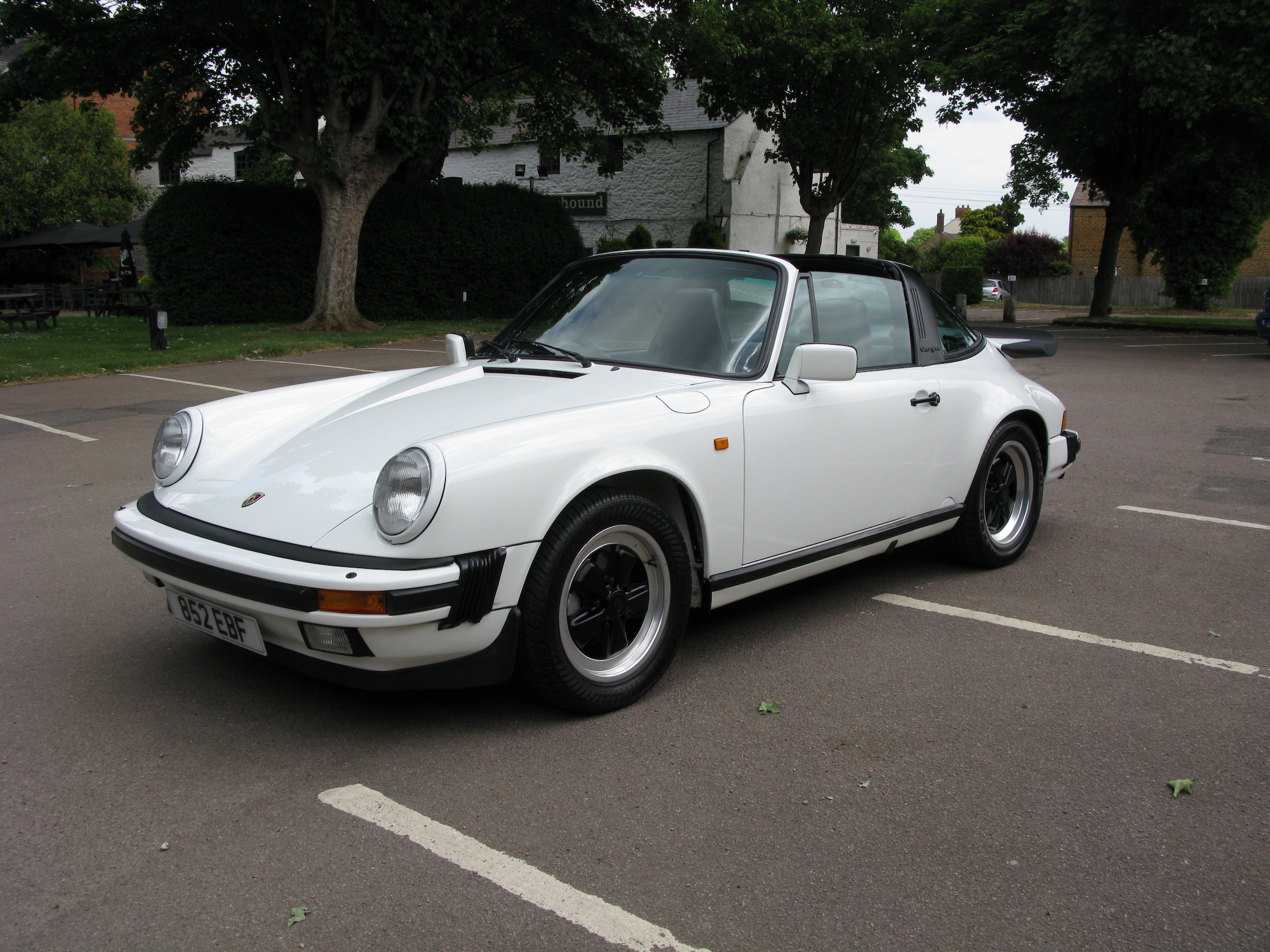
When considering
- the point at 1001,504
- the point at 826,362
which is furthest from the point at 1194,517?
the point at 826,362

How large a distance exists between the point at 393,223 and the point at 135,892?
22.8 meters

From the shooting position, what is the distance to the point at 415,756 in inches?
117

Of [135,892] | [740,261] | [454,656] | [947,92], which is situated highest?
[947,92]

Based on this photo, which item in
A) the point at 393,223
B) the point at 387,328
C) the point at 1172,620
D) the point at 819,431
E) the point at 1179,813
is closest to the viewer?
the point at 1179,813

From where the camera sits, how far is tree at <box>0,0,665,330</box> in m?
17.6

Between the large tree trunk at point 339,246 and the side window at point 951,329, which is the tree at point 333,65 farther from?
the side window at point 951,329

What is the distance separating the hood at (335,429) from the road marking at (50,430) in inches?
208

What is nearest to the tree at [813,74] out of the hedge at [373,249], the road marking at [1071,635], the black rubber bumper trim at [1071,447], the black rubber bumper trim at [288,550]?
the hedge at [373,249]

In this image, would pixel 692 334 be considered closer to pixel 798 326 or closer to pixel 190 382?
pixel 798 326

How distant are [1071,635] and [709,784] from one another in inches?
77.6

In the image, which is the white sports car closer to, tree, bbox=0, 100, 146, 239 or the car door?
the car door

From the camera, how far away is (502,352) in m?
4.32

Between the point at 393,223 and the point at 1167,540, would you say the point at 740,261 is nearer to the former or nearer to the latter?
the point at 1167,540

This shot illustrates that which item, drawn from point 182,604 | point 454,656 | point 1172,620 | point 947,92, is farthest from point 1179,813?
point 947,92
